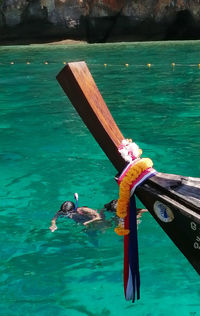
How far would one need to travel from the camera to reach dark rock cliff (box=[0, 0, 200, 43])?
126ft

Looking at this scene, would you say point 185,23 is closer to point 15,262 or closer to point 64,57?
point 64,57

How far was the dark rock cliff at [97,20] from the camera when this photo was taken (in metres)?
38.5

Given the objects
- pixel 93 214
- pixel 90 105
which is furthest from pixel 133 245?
pixel 93 214

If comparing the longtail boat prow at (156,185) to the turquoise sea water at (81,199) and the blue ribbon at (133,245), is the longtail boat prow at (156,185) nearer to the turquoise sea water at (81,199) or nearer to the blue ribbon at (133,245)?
the blue ribbon at (133,245)

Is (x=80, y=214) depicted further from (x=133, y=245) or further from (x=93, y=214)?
(x=133, y=245)

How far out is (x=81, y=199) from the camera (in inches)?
302

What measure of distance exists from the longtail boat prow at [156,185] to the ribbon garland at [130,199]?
0.16ft

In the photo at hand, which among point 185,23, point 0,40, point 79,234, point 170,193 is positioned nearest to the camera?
point 170,193

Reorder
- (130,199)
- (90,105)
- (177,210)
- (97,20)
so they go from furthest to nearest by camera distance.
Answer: (97,20) → (130,199) → (90,105) → (177,210)

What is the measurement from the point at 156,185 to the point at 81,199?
5123 mm

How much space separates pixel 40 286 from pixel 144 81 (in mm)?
14737

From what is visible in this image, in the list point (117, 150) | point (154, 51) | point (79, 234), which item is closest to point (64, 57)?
point (154, 51)

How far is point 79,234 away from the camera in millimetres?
6457

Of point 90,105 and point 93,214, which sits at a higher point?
point 90,105
